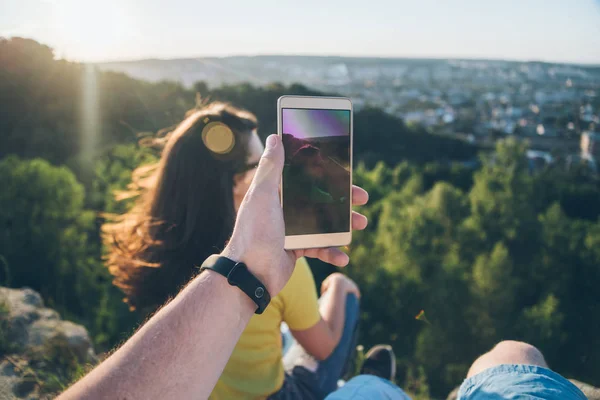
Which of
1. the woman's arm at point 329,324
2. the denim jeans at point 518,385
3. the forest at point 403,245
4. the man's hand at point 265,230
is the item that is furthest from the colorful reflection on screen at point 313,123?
the forest at point 403,245

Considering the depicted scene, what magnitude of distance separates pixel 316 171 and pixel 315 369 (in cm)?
122

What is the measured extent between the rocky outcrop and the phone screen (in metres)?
1.67

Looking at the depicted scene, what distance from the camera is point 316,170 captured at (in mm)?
1504

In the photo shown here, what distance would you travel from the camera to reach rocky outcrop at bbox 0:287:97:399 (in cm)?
218

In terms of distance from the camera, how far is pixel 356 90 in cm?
3080

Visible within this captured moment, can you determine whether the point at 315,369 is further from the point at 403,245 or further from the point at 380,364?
the point at 403,245

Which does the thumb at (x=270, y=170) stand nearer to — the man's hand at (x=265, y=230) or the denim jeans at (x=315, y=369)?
the man's hand at (x=265, y=230)

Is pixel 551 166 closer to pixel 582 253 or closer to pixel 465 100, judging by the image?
pixel 582 253

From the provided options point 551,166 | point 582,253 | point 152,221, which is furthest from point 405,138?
point 152,221

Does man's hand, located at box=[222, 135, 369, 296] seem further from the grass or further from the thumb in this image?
the grass

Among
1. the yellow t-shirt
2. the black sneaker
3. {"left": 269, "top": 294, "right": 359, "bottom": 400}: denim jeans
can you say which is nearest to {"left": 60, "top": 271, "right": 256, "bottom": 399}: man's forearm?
the yellow t-shirt

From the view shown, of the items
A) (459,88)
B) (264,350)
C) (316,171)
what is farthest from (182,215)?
(459,88)

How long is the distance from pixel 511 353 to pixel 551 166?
2292 centimetres

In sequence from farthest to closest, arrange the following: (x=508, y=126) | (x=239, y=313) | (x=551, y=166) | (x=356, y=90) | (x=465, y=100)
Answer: (x=465, y=100) < (x=356, y=90) < (x=508, y=126) < (x=551, y=166) < (x=239, y=313)
